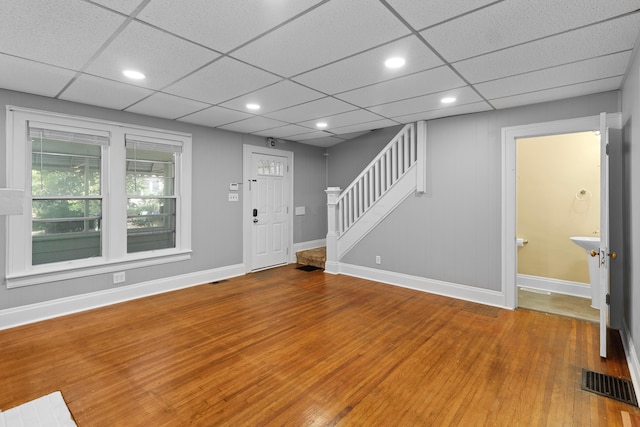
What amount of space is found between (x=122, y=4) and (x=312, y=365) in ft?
8.89

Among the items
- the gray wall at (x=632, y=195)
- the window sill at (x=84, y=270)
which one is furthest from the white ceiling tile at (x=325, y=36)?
the window sill at (x=84, y=270)

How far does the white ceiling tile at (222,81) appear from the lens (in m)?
2.69

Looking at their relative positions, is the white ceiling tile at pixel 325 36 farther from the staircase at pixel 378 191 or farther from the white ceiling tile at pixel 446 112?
the staircase at pixel 378 191

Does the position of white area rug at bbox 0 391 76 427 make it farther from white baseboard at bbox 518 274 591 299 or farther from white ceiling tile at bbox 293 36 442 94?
white baseboard at bbox 518 274 591 299

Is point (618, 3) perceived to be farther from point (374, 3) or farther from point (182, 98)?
point (182, 98)

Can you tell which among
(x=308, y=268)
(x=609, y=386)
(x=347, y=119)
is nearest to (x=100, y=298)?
(x=308, y=268)

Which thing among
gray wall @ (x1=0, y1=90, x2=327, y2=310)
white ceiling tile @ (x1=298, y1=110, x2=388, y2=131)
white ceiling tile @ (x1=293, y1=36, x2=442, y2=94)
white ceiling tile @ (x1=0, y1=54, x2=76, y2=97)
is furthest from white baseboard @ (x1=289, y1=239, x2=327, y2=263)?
white ceiling tile @ (x1=0, y1=54, x2=76, y2=97)

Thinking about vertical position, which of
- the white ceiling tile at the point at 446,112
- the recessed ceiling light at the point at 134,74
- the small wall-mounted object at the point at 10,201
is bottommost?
the small wall-mounted object at the point at 10,201

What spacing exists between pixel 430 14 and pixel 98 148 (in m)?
3.99

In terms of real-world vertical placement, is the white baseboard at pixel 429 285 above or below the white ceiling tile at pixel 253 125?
below

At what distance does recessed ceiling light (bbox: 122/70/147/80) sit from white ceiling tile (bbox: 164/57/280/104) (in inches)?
11.7

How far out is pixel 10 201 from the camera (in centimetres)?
105

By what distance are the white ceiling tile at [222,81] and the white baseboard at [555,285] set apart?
15.0 feet

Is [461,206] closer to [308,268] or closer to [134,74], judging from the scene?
[308,268]
